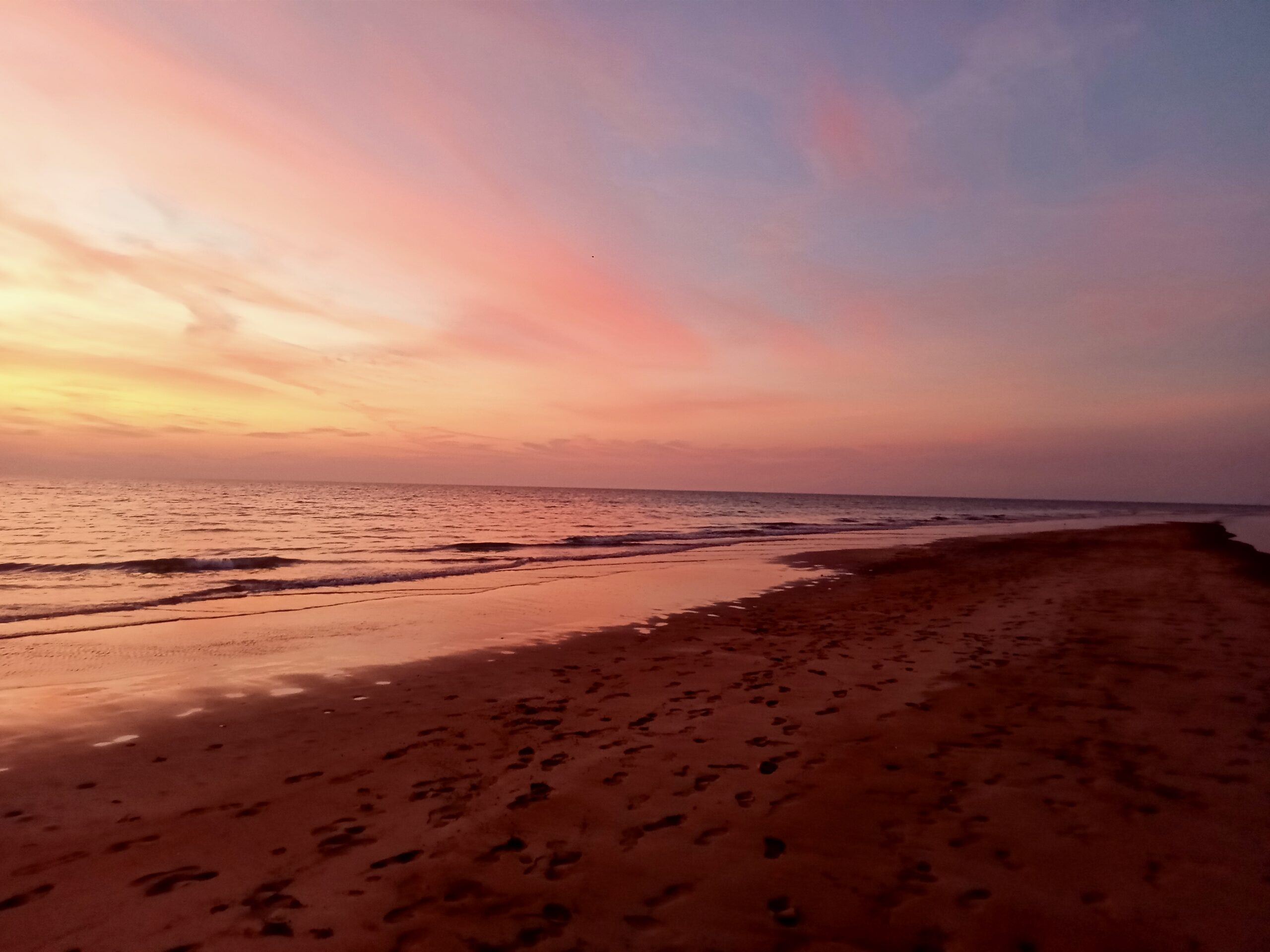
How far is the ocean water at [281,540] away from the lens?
61.8 feet

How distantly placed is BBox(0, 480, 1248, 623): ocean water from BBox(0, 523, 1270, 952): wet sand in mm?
11970

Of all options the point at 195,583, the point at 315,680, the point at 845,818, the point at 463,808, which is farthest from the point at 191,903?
the point at 195,583

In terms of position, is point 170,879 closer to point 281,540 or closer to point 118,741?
point 118,741

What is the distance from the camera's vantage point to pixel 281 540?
32312 mm

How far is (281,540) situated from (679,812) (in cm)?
3235

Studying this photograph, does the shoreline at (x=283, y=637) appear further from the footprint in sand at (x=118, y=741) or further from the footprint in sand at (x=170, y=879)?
the footprint in sand at (x=170, y=879)

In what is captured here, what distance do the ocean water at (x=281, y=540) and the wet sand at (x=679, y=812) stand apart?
471 inches

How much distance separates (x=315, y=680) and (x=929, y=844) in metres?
8.54

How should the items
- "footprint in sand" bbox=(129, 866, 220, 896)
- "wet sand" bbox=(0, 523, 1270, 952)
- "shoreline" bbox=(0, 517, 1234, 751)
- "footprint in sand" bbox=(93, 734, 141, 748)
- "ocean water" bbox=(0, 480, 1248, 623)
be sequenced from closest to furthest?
"wet sand" bbox=(0, 523, 1270, 952)
"footprint in sand" bbox=(129, 866, 220, 896)
"footprint in sand" bbox=(93, 734, 141, 748)
"shoreline" bbox=(0, 517, 1234, 751)
"ocean water" bbox=(0, 480, 1248, 623)

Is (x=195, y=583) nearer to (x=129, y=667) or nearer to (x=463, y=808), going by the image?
(x=129, y=667)

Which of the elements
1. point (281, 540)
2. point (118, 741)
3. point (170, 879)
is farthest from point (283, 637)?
point (281, 540)

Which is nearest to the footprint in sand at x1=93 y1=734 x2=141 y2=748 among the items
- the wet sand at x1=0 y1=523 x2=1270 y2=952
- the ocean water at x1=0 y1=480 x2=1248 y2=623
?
the wet sand at x1=0 y1=523 x2=1270 y2=952

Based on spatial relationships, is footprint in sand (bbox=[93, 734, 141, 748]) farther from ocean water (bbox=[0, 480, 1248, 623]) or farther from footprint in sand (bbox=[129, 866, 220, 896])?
ocean water (bbox=[0, 480, 1248, 623])

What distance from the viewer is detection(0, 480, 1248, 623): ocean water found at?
18.8 meters
